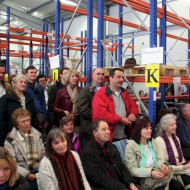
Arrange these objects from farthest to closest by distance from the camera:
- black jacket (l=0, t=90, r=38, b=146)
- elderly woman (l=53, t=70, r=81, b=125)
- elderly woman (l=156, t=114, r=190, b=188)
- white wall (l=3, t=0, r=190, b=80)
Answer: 1. white wall (l=3, t=0, r=190, b=80)
2. elderly woman (l=53, t=70, r=81, b=125)
3. elderly woman (l=156, t=114, r=190, b=188)
4. black jacket (l=0, t=90, r=38, b=146)

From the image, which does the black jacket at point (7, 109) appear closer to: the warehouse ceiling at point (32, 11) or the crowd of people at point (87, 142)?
the crowd of people at point (87, 142)

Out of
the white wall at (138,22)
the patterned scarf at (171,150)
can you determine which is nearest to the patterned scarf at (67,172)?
the patterned scarf at (171,150)

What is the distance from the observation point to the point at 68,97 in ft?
14.1

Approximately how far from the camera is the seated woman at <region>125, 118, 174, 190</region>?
11.1ft

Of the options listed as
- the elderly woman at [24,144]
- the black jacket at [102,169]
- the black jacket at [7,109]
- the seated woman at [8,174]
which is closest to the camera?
the seated woman at [8,174]

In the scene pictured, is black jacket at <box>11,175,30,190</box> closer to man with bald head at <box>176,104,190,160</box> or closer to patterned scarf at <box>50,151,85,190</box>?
patterned scarf at <box>50,151,85,190</box>

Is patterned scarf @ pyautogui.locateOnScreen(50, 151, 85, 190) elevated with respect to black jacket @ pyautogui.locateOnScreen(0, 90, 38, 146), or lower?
lower

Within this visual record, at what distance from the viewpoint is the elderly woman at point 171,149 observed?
12.4 feet

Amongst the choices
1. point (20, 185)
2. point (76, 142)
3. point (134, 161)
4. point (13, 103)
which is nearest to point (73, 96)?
point (76, 142)

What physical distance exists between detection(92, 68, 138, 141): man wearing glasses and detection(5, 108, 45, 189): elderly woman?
839mm

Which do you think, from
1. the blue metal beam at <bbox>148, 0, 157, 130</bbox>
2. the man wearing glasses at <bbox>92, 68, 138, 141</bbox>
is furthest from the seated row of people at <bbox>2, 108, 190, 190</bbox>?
the blue metal beam at <bbox>148, 0, 157, 130</bbox>

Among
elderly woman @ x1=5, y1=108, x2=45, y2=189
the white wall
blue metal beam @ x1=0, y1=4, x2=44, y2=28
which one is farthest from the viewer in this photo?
blue metal beam @ x1=0, y1=4, x2=44, y2=28

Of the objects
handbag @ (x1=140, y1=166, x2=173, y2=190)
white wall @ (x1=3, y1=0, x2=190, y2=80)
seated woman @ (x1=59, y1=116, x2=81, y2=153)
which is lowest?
handbag @ (x1=140, y1=166, x2=173, y2=190)

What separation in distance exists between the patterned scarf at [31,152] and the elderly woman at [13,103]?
0.39 metres
